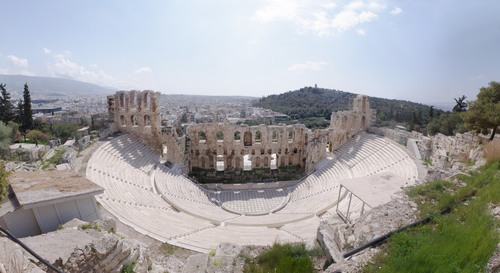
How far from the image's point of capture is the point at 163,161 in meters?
27.7

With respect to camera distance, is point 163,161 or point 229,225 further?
point 163,161

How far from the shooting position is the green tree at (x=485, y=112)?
15266mm

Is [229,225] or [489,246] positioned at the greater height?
[489,246]

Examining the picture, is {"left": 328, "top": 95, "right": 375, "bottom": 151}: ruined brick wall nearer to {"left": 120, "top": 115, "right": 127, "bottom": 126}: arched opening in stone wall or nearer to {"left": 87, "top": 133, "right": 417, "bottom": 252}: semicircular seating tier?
{"left": 87, "top": 133, "right": 417, "bottom": 252}: semicircular seating tier

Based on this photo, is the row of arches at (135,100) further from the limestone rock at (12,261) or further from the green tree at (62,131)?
the limestone rock at (12,261)

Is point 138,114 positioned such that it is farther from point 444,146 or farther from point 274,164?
point 444,146

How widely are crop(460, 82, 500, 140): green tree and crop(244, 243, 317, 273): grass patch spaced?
15.3 meters

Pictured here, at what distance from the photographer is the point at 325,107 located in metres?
107

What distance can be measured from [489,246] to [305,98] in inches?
5337

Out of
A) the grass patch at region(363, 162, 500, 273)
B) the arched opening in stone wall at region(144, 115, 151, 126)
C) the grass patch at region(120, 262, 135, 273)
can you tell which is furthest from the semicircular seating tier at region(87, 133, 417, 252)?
the grass patch at region(363, 162, 500, 273)

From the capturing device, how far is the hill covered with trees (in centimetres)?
7664

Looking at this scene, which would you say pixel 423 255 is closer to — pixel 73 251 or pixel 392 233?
pixel 392 233

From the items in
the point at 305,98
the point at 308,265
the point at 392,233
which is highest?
the point at 305,98

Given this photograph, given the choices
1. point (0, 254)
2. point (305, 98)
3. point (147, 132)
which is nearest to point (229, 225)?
point (0, 254)
